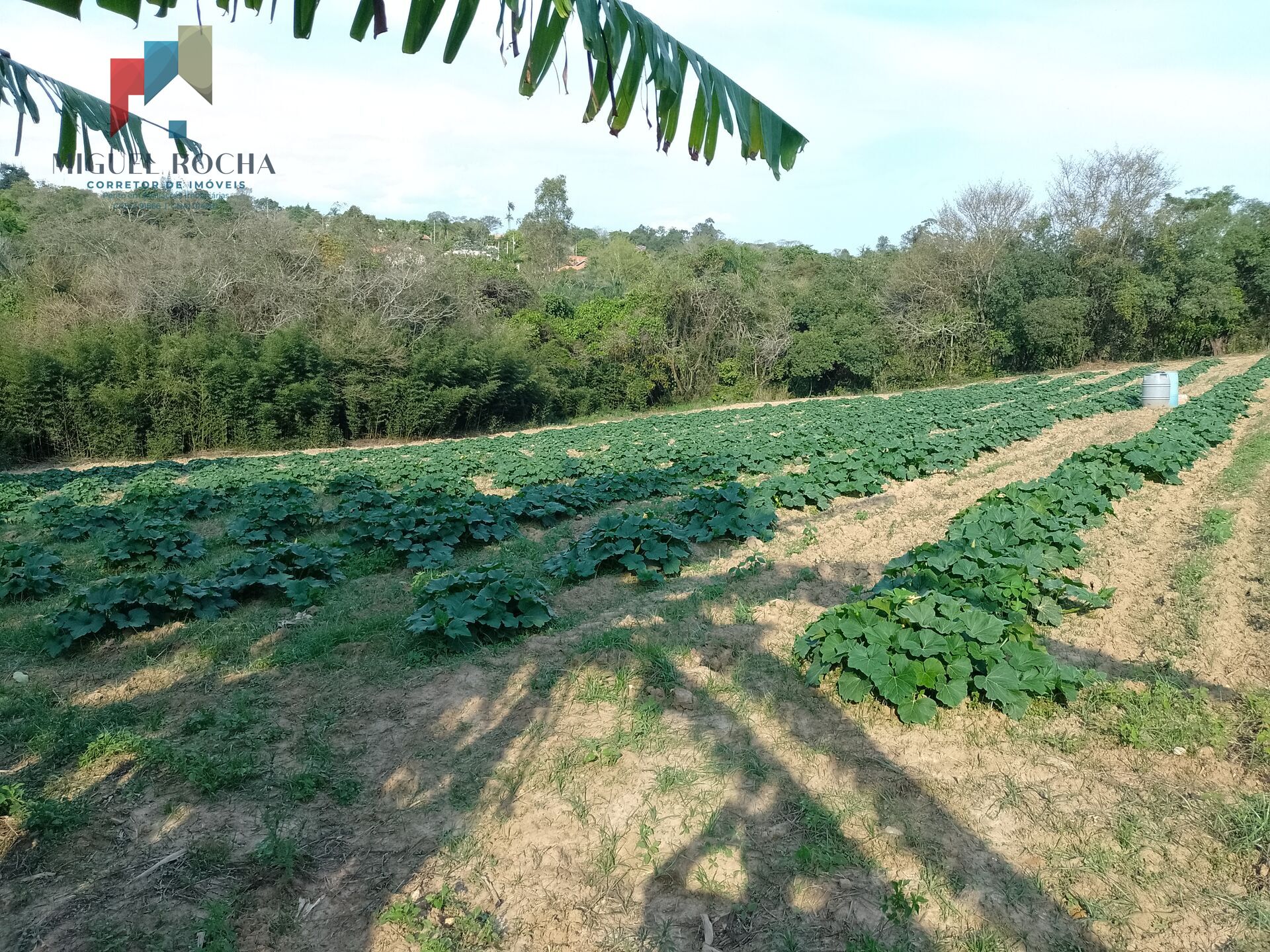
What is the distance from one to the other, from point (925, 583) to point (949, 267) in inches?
1600

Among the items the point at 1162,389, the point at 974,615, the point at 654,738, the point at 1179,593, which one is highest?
the point at 1162,389

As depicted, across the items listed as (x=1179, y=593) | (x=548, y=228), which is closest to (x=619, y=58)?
(x=1179, y=593)

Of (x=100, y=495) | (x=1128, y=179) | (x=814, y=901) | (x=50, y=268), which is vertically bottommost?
(x=100, y=495)

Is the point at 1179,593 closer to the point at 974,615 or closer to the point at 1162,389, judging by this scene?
the point at 974,615

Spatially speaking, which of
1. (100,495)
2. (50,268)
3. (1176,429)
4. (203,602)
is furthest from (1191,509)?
(50,268)

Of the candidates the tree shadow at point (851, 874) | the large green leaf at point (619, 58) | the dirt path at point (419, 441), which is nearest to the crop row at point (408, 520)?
the tree shadow at point (851, 874)

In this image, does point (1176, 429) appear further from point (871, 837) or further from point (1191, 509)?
point (871, 837)

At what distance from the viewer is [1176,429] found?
14438mm

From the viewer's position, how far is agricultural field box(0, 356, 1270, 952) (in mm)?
3229

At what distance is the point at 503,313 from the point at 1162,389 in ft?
86.9

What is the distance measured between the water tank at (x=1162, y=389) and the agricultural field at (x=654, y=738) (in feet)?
46.3

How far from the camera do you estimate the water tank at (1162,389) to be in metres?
21.5

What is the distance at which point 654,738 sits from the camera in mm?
4570

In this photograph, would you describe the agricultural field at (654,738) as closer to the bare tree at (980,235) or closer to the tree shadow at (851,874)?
the tree shadow at (851,874)
